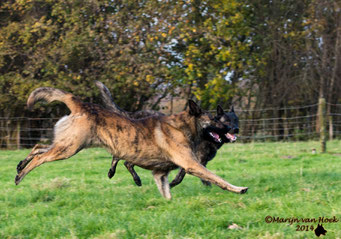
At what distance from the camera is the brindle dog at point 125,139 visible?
491 centimetres

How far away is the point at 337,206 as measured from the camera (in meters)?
4.24

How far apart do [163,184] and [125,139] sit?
740 mm

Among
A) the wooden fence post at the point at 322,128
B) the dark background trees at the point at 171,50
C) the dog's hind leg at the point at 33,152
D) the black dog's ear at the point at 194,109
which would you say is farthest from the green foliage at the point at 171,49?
the dog's hind leg at the point at 33,152


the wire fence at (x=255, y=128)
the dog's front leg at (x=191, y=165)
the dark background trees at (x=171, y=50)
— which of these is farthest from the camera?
the wire fence at (x=255, y=128)

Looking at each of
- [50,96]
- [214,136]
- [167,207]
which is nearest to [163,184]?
[167,207]

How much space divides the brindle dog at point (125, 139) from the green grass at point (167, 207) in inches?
16.6

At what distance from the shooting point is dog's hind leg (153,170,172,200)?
16.6 ft

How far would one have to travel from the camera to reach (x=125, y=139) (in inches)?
195

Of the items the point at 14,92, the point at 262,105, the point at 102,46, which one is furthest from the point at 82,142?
the point at 262,105

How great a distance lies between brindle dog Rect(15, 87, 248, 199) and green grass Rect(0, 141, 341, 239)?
0.42 metres

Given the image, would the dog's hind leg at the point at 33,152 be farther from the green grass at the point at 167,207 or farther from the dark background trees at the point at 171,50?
the dark background trees at the point at 171,50

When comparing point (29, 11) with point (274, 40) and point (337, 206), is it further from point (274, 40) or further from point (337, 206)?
point (337, 206)

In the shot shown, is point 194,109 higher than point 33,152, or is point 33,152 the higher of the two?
point 194,109

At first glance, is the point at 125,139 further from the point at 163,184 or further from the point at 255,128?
the point at 255,128
